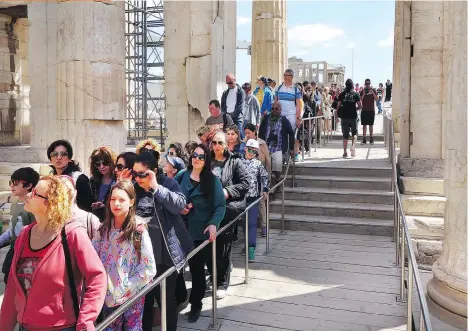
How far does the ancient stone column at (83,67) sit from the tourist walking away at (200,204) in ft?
10.4

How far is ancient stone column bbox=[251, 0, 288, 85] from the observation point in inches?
683

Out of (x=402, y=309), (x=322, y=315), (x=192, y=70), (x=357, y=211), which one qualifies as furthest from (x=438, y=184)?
(x=192, y=70)

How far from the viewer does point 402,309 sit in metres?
5.07

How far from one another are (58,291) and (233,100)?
610 cm

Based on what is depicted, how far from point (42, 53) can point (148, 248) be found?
5603 mm

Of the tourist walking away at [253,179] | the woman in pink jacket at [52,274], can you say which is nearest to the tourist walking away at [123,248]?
the woman in pink jacket at [52,274]

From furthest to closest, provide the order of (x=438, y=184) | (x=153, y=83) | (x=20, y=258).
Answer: (x=153, y=83), (x=438, y=184), (x=20, y=258)

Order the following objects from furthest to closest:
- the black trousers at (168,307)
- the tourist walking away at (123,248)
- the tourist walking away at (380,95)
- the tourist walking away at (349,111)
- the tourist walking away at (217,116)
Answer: the tourist walking away at (380,95) < the tourist walking away at (349,111) < the tourist walking away at (217,116) < the black trousers at (168,307) < the tourist walking away at (123,248)

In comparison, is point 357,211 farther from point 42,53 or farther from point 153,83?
point 153,83

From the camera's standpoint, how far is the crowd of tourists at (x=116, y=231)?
2.81 metres

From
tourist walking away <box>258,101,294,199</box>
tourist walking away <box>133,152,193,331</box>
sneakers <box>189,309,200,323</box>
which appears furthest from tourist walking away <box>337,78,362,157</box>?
tourist walking away <box>133,152,193,331</box>

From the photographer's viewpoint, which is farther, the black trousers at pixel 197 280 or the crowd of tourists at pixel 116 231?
the black trousers at pixel 197 280

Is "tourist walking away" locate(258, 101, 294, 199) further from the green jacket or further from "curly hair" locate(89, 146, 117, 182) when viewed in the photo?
"curly hair" locate(89, 146, 117, 182)

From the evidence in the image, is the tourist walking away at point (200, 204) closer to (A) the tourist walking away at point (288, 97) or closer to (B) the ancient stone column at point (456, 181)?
(B) the ancient stone column at point (456, 181)
